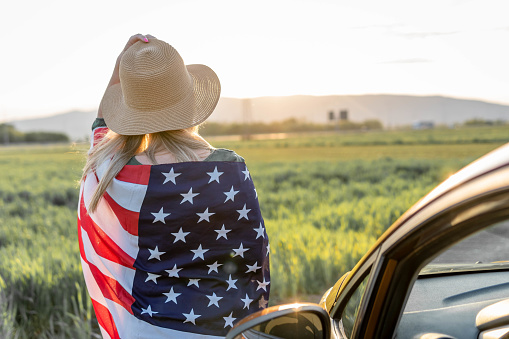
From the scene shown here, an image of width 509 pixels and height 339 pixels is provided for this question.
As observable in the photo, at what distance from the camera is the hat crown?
2.18 m

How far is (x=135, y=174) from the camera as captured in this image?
1999 mm

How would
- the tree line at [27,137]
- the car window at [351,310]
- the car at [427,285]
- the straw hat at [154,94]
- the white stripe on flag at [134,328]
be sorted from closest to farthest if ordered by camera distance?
the car at [427,285] → the car window at [351,310] → the white stripe on flag at [134,328] → the straw hat at [154,94] → the tree line at [27,137]

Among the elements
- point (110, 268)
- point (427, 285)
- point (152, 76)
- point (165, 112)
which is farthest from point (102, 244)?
point (427, 285)

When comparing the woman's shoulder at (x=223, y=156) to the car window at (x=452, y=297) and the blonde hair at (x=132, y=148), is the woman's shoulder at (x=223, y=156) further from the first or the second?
the car window at (x=452, y=297)

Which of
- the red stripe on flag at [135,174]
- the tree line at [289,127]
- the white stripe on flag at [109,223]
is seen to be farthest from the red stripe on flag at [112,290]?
the tree line at [289,127]

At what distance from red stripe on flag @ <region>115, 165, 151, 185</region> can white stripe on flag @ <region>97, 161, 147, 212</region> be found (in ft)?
0.05

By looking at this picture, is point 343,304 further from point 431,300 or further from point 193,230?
point 193,230

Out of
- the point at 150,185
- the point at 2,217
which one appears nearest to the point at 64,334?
the point at 150,185

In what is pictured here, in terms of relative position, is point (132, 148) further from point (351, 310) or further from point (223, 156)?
point (351, 310)

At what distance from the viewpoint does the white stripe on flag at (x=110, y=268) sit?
204 centimetres

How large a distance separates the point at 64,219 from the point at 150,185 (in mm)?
7840

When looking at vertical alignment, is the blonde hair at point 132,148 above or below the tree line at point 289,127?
above

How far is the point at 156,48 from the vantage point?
86.7 inches

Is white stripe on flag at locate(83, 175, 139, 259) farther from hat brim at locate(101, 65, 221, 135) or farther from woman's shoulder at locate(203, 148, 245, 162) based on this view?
woman's shoulder at locate(203, 148, 245, 162)
